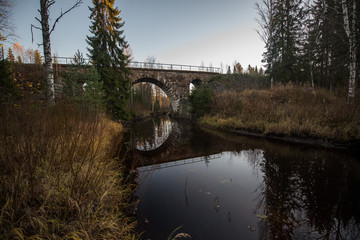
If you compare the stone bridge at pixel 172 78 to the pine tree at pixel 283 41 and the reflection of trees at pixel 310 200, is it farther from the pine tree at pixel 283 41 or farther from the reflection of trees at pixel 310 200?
the reflection of trees at pixel 310 200

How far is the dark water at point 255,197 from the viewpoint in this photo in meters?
2.02

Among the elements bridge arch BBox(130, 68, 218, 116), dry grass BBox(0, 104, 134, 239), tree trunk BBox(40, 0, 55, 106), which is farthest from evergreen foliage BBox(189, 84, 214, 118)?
dry grass BBox(0, 104, 134, 239)

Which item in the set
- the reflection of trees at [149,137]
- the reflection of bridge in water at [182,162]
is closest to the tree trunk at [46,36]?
the reflection of trees at [149,137]

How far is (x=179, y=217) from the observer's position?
235cm

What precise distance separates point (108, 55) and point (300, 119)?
13.6 metres

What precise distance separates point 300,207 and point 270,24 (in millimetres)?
19004

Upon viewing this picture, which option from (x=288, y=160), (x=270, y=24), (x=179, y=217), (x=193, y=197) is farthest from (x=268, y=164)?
(x=270, y=24)

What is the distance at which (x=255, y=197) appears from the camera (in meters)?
2.76

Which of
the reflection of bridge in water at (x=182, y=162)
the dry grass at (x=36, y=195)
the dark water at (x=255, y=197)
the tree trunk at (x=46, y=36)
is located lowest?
the reflection of bridge in water at (x=182, y=162)

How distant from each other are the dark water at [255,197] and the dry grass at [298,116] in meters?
1.35

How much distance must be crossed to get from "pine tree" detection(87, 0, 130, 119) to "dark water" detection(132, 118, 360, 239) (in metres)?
8.06

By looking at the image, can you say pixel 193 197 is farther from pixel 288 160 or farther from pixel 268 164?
pixel 288 160

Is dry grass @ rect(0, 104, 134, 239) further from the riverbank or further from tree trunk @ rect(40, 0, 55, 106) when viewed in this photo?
the riverbank

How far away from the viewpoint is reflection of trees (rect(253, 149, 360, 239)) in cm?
195
